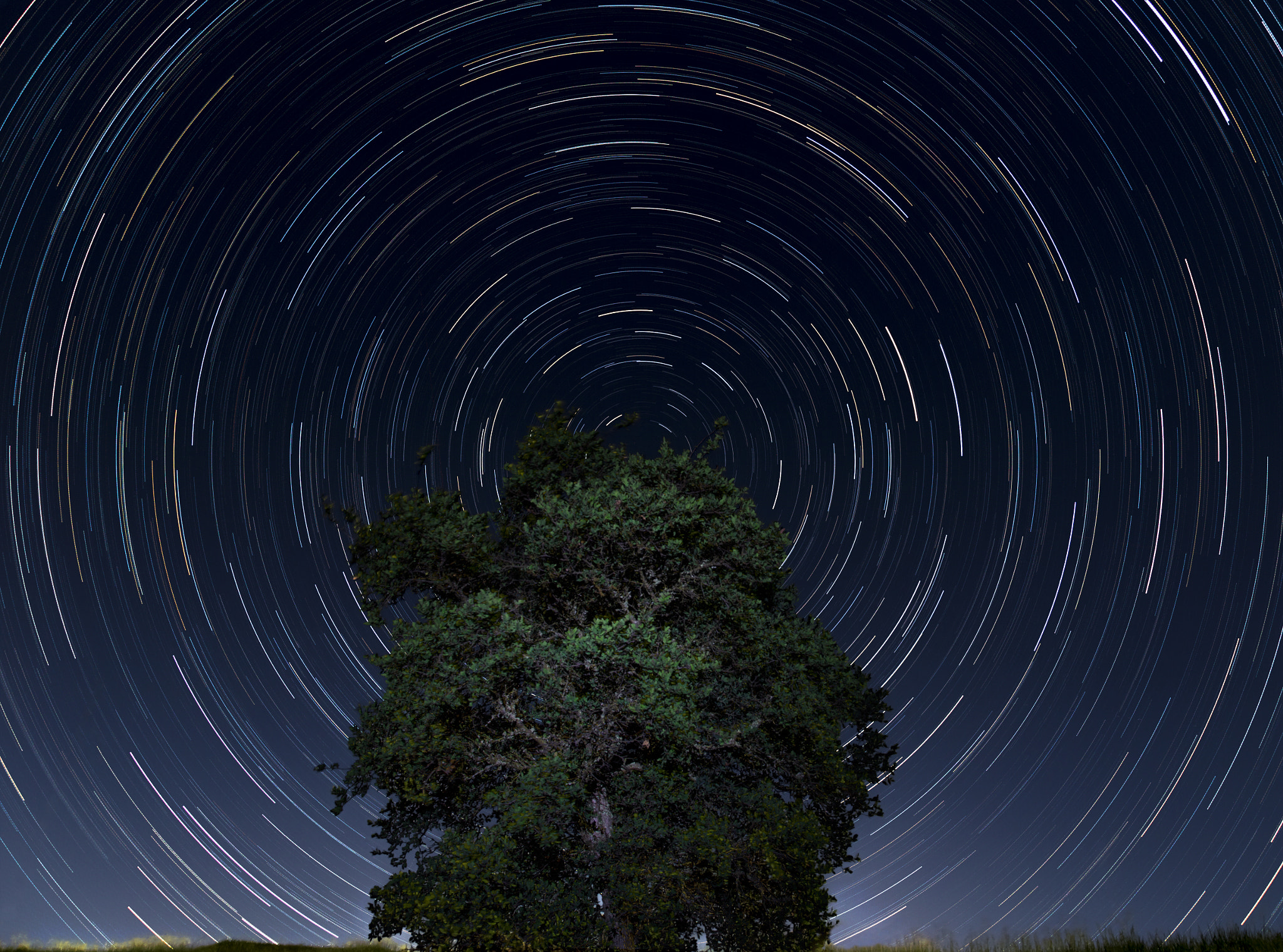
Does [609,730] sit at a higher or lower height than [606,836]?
higher

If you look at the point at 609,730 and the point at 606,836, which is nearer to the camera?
the point at 609,730

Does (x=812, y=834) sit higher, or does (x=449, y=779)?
(x=449, y=779)

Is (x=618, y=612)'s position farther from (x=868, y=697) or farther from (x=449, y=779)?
(x=868, y=697)

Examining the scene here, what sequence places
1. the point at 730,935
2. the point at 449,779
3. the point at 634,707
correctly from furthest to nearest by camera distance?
the point at 449,779 < the point at 730,935 < the point at 634,707

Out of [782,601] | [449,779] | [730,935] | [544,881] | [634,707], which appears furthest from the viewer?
[782,601]

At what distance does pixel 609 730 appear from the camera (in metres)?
16.4

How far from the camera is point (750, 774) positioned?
1847cm

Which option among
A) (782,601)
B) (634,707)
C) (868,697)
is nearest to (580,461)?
(782,601)

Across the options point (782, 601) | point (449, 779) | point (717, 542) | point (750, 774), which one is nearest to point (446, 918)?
point (449, 779)

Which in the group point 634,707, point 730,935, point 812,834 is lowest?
point 730,935

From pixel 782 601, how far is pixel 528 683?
7.84m

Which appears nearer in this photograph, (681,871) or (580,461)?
(681,871)

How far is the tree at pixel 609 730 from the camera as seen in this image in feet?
50.4

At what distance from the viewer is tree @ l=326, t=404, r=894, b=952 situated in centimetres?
1536
